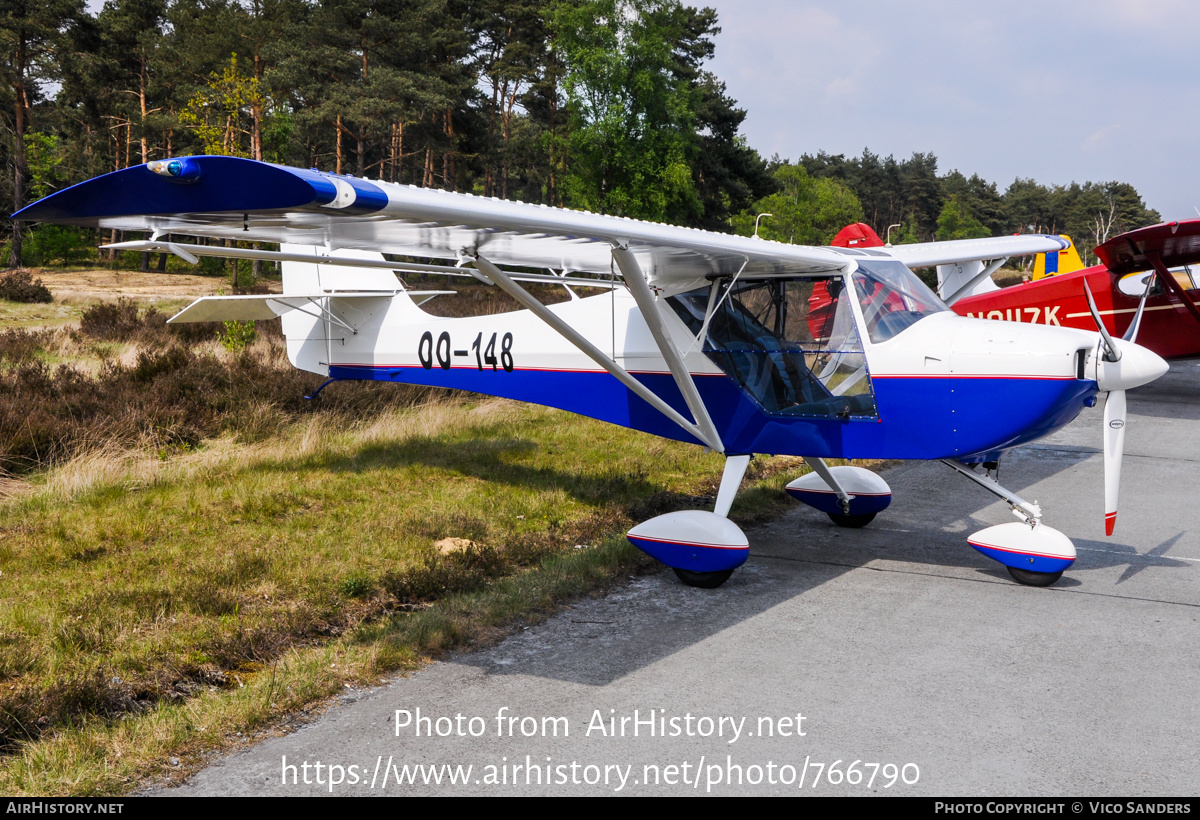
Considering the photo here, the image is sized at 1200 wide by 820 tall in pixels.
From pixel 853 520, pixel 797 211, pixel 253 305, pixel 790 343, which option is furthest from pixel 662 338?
pixel 797 211

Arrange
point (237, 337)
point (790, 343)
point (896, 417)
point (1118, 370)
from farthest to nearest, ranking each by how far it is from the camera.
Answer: point (237, 337) < point (790, 343) < point (896, 417) < point (1118, 370)

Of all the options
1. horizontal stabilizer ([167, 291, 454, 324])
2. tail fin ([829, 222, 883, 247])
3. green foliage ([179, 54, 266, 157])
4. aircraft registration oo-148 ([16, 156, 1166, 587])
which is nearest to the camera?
aircraft registration oo-148 ([16, 156, 1166, 587])

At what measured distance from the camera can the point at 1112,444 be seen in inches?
209

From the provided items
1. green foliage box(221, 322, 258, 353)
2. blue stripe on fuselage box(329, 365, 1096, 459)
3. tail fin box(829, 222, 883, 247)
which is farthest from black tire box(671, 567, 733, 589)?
green foliage box(221, 322, 258, 353)

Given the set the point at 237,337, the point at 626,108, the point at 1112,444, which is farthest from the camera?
the point at 626,108

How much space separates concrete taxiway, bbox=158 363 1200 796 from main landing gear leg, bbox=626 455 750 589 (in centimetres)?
12

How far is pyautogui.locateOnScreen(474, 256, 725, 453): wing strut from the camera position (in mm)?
4715

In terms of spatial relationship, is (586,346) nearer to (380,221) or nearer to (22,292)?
(380,221)

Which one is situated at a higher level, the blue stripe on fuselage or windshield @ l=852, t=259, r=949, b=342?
windshield @ l=852, t=259, r=949, b=342

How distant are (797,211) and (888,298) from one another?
48457 mm

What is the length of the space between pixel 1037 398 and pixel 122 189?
16.3 feet

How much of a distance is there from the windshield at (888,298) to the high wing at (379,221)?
0.19 metres

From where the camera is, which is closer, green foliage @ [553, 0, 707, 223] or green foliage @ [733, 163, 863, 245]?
green foliage @ [553, 0, 707, 223]

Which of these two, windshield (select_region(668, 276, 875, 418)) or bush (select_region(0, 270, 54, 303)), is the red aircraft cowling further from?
bush (select_region(0, 270, 54, 303))
